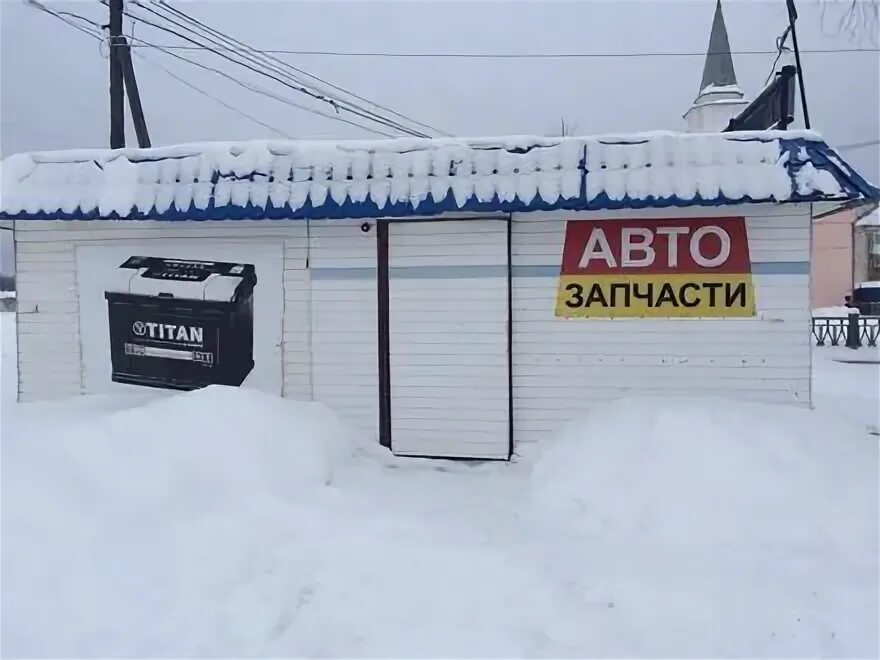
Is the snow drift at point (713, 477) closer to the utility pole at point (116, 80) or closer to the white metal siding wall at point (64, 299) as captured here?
the white metal siding wall at point (64, 299)

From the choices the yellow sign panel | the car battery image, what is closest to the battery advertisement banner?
the car battery image

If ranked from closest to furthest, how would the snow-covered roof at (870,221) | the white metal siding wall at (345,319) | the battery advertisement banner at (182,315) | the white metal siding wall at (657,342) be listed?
the white metal siding wall at (657,342), the white metal siding wall at (345,319), the battery advertisement banner at (182,315), the snow-covered roof at (870,221)

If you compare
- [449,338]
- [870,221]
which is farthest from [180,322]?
[870,221]

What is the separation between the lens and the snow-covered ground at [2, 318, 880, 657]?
3.51m

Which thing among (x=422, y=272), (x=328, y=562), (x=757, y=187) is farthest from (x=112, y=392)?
(x=757, y=187)

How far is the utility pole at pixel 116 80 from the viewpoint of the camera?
12266 mm

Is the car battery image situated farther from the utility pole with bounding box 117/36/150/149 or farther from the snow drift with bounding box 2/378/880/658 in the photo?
the utility pole with bounding box 117/36/150/149

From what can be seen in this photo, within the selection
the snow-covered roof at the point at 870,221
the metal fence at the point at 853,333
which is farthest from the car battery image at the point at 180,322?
the snow-covered roof at the point at 870,221

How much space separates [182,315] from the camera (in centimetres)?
729

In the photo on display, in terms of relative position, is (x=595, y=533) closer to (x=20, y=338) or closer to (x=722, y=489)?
(x=722, y=489)

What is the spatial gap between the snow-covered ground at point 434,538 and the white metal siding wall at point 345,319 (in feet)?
1.55

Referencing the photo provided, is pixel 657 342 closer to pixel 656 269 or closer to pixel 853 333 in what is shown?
pixel 656 269

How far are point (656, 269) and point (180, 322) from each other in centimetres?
517

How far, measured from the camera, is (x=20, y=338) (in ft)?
25.1
